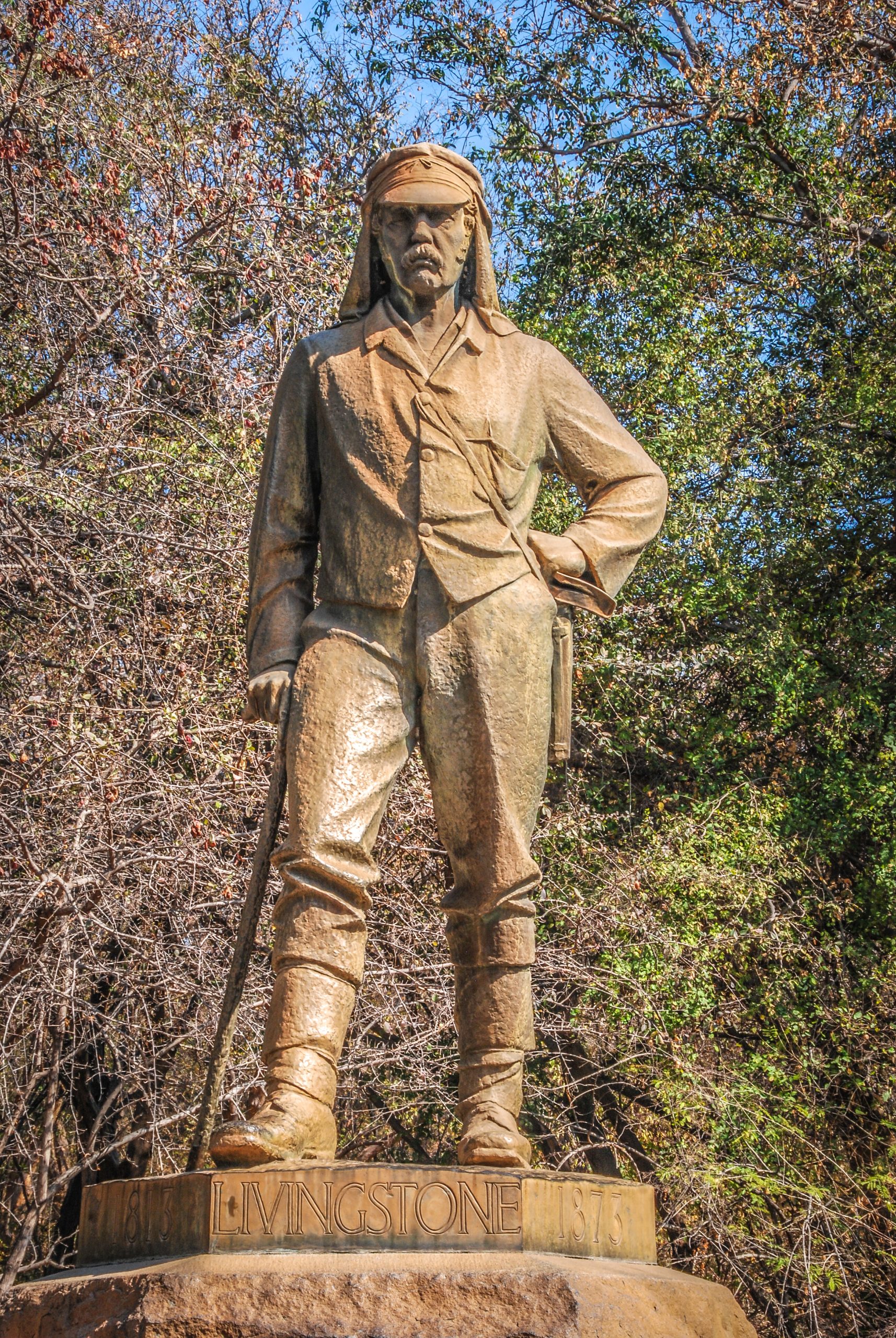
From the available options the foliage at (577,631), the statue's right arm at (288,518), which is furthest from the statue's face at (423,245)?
the foliage at (577,631)

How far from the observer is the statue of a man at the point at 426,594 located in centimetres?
362

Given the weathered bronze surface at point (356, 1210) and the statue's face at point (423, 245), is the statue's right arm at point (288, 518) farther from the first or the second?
the weathered bronze surface at point (356, 1210)

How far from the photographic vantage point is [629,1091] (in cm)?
977

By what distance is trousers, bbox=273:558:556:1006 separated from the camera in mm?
3760

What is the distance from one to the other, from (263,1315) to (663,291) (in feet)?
30.1

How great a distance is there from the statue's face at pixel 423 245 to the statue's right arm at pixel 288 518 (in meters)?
0.34

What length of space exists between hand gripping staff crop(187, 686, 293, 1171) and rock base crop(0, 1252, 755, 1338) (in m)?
0.63

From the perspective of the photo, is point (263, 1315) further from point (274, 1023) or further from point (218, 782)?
point (218, 782)

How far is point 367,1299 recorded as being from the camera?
2957 millimetres

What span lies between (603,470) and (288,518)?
85 centimetres

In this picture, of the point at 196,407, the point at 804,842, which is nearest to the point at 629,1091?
the point at 804,842

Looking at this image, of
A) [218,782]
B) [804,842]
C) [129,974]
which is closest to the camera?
[129,974]

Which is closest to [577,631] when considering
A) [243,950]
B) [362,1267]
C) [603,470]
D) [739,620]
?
[739,620]

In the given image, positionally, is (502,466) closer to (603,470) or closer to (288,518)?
(603,470)
